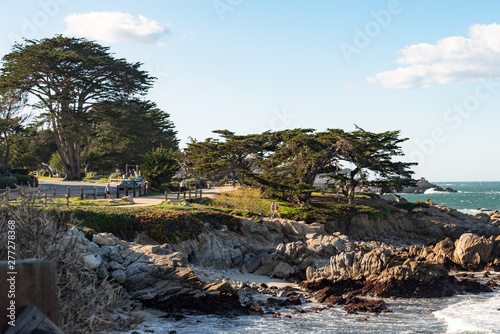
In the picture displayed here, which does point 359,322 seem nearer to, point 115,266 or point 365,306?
point 365,306

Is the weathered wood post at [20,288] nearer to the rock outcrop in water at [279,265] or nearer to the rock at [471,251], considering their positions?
the rock outcrop in water at [279,265]

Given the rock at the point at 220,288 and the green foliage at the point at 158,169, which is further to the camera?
the green foliage at the point at 158,169

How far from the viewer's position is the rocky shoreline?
16.4m

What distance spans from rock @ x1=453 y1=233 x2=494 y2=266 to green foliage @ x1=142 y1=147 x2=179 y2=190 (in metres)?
27.6

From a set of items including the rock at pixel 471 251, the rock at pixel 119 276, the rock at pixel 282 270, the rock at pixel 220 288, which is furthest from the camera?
the rock at pixel 471 251

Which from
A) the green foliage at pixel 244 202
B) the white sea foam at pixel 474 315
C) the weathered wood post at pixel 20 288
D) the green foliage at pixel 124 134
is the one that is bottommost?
the white sea foam at pixel 474 315

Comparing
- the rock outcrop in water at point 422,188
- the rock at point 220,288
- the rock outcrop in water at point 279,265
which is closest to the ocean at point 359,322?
the rock outcrop in water at point 279,265

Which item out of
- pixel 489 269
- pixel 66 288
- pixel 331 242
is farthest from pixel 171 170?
pixel 66 288

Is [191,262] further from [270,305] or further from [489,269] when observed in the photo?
[489,269]

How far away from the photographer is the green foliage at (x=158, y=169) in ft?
154

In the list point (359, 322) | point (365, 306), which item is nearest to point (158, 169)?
point (365, 306)

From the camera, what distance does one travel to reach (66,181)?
57500 mm

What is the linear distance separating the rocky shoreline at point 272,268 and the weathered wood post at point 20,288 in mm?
3738

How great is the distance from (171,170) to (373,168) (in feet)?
62.2
